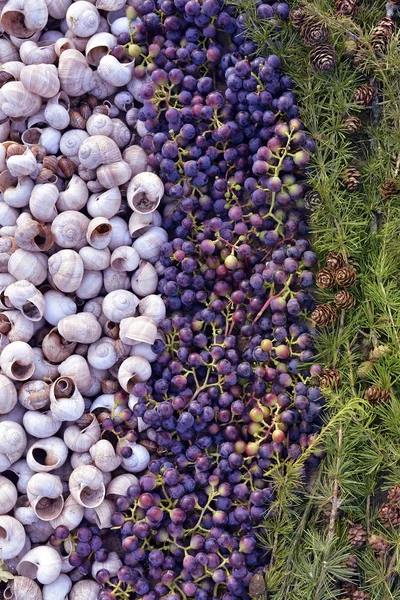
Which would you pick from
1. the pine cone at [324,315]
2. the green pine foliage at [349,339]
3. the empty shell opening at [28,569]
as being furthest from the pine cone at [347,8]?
the empty shell opening at [28,569]

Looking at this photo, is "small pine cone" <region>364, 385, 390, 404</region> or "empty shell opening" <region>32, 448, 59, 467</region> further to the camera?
"empty shell opening" <region>32, 448, 59, 467</region>

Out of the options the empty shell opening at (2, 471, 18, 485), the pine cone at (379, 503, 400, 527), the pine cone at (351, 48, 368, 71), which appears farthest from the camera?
the empty shell opening at (2, 471, 18, 485)

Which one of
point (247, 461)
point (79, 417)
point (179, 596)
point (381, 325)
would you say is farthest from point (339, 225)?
point (179, 596)

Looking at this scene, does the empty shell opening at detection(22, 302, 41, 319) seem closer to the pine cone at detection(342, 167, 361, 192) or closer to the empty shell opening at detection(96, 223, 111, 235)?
the empty shell opening at detection(96, 223, 111, 235)

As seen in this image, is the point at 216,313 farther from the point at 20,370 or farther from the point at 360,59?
the point at 360,59

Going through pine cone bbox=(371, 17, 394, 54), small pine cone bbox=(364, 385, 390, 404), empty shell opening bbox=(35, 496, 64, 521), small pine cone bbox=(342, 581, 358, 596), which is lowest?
empty shell opening bbox=(35, 496, 64, 521)

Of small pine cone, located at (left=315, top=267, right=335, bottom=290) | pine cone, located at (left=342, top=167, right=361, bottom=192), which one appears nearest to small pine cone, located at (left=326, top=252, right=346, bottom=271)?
small pine cone, located at (left=315, top=267, right=335, bottom=290)

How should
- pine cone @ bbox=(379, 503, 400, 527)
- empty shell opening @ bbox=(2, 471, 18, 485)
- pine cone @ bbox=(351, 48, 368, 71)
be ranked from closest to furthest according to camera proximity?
pine cone @ bbox=(379, 503, 400, 527), pine cone @ bbox=(351, 48, 368, 71), empty shell opening @ bbox=(2, 471, 18, 485)

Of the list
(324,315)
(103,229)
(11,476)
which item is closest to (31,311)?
(103,229)
